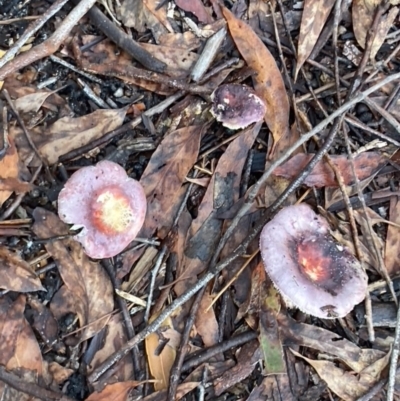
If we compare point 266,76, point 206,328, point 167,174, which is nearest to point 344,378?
point 206,328

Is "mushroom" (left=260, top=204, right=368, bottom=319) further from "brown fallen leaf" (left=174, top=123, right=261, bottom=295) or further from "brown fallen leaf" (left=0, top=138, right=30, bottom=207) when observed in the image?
"brown fallen leaf" (left=0, top=138, right=30, bottom=207)

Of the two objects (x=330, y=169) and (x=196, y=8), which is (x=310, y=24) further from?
(x=330, y=169)

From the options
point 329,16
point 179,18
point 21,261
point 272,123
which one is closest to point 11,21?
point 179,18

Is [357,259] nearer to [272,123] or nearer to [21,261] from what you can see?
[272,123]

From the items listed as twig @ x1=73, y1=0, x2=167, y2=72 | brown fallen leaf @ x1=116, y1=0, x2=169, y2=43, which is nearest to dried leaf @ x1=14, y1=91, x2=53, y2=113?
twig @ x1=73, y1=0, x2=167, y2=72

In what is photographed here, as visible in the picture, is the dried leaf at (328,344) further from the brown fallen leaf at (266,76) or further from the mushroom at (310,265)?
the brown fallen leaf at (266,76)

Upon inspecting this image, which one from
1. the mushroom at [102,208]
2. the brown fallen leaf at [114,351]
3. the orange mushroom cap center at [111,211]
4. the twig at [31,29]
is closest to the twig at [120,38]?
the twig at [31,29]
